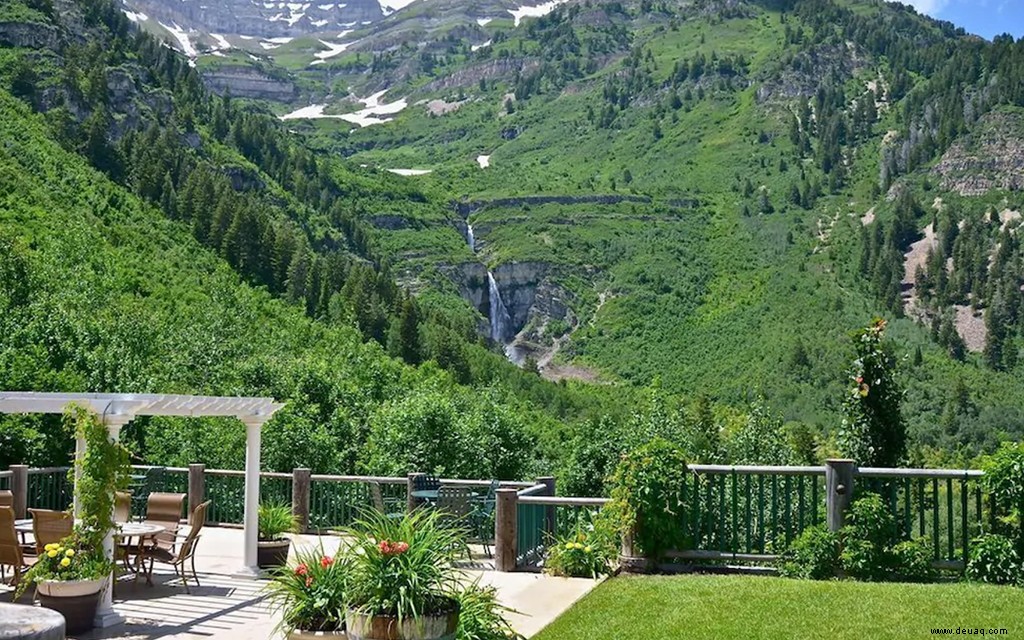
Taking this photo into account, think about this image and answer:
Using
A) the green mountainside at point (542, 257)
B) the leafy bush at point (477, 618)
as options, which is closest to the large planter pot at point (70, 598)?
the leafy bush at point (477, 618)

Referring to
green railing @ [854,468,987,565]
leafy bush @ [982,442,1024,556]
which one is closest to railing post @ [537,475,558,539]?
green railing @ [854,468,987,565]

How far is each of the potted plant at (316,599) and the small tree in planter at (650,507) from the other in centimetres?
440

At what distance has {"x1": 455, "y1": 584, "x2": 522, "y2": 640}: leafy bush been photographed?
22.7ft

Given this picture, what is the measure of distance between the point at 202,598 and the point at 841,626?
6145 mm

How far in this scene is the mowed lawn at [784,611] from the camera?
798 cm

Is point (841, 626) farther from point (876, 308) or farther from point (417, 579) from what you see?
point (876, 308)

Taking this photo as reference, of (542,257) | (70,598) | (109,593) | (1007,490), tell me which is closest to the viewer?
(70,598)

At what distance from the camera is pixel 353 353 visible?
52.7 metres

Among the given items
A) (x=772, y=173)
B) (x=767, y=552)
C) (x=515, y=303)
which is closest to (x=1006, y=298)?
(x=772, y=173)

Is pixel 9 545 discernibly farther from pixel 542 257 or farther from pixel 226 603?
pixel 542 257

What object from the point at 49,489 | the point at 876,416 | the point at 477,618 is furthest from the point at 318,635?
the point at 49,489

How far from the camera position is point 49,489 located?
1664 centimetres

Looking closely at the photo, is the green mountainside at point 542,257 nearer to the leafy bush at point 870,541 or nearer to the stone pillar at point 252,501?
the stone pillar at point 252,501

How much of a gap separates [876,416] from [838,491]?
4.72 metres
